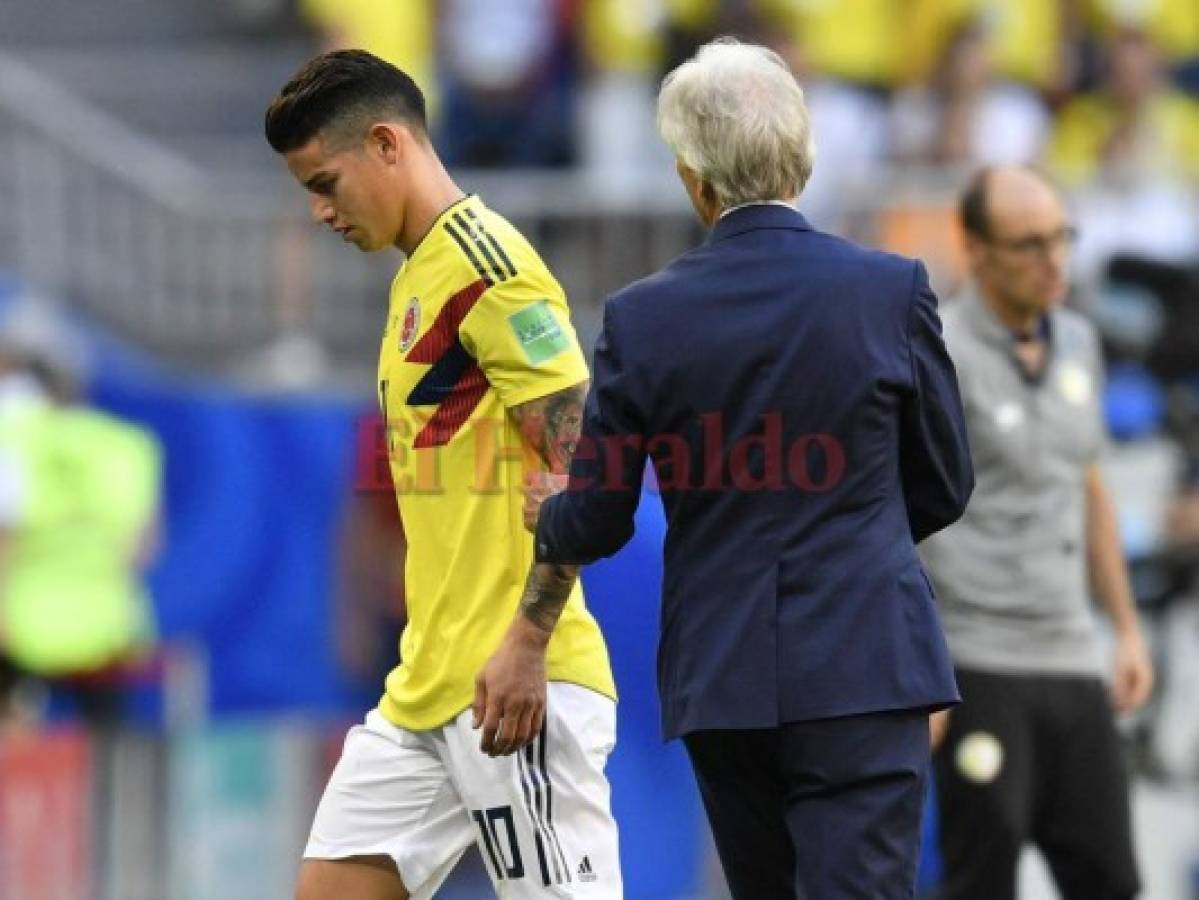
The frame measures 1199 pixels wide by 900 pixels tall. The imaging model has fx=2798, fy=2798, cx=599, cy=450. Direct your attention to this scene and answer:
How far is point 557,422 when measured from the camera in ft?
18.0

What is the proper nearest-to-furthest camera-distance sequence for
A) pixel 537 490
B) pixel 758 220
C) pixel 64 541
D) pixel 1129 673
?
pixel 758 220
pixel 537 490
pixel 1129 673
pixel 64 541

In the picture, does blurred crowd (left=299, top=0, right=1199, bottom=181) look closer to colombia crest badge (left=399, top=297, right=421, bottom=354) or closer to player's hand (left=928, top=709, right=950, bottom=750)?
player's hand (left=928, top=709, right=950, bottom=750)

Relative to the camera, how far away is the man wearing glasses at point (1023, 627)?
7043mm

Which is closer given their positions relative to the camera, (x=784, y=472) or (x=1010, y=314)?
(x=784, y=472)

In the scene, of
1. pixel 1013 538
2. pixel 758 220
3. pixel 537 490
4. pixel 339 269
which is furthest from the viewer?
pixel 339 269

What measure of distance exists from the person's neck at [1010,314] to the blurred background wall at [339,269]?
169 cm

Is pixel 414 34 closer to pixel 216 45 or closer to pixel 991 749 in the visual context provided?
pixel 216 45

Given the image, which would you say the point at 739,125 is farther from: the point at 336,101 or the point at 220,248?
the point at 220,248

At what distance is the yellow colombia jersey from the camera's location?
5508 millimetres

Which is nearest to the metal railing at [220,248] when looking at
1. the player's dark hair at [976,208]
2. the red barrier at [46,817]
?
the red barrier at [46,817]

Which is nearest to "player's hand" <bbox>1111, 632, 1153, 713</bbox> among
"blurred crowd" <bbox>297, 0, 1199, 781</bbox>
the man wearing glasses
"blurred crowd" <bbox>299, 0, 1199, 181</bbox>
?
the man wearing glasses

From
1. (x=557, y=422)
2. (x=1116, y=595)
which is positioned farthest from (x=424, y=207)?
(x=1116, y=595)

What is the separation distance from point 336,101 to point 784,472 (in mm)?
1316

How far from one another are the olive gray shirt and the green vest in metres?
4.94
